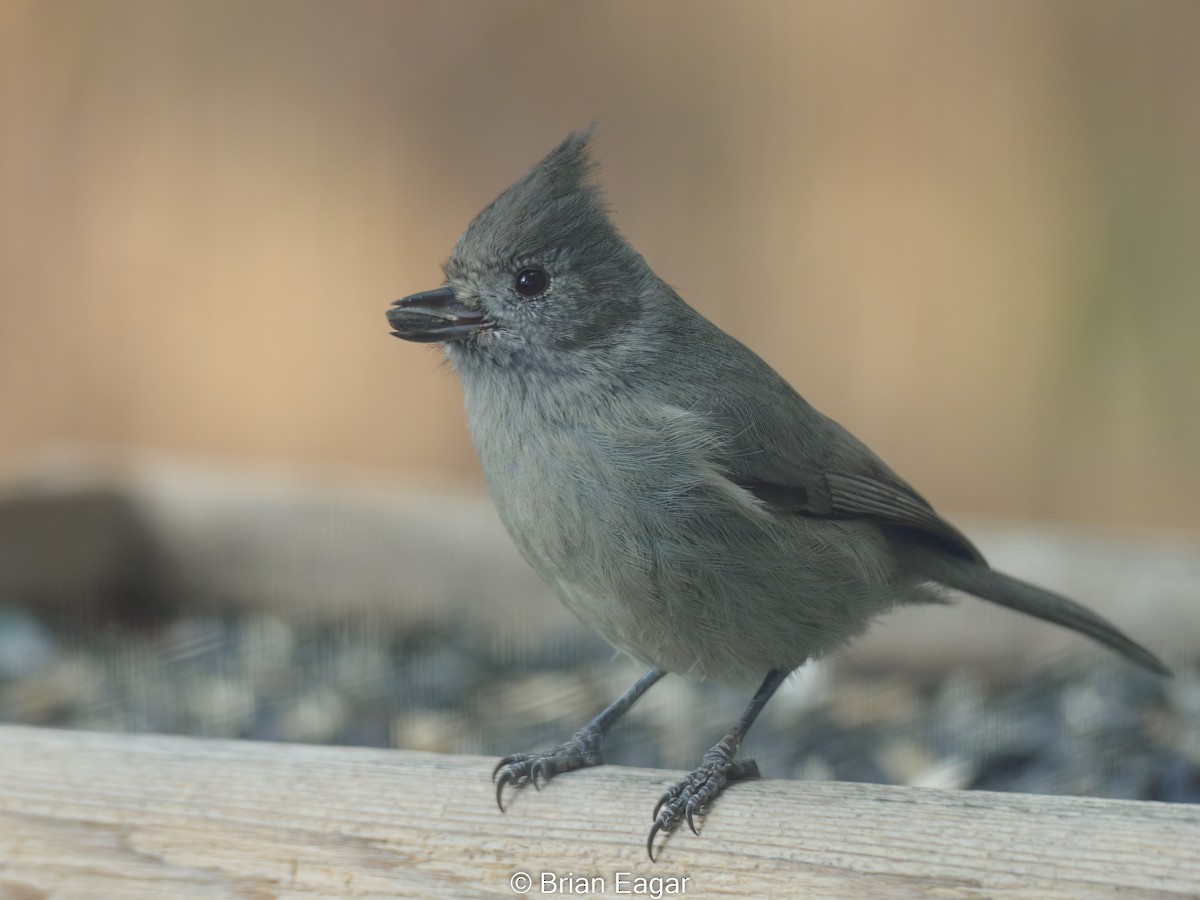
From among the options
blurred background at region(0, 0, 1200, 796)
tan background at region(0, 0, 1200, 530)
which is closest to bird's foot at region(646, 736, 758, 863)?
blurred background at region(0, 0, 1200, 796)

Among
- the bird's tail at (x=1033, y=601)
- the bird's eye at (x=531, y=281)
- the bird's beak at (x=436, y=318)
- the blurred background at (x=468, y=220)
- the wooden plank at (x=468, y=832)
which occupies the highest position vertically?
the blurred background at (x=468, y=220)

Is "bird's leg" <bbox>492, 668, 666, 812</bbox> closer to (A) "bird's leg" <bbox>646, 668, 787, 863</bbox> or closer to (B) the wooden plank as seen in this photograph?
(B) the wooden plank

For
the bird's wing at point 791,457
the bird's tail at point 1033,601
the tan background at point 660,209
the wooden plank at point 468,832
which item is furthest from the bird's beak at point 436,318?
the tan background at point 660,209

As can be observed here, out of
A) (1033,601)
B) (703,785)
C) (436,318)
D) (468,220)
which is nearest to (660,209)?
(468,220)

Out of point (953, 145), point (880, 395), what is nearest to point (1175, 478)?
point (880, 395)

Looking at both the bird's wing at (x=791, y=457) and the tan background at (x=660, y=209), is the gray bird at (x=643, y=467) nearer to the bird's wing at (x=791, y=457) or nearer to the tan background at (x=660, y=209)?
the bird's wing at (x=791, y=457)

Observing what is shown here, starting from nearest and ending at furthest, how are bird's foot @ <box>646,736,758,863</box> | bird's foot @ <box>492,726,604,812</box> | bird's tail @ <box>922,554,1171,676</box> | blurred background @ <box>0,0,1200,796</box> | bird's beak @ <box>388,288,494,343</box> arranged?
bird's foot @ <box>646,736,758,863</box> < bird's foot @ <box>492,726,604,812</box> < bird's beak @ <box>388,288,494,343</box> < bird's tail @ <box>922,554,1171,676</box> < blurred background @ <box>0,0,1200,796</box>
